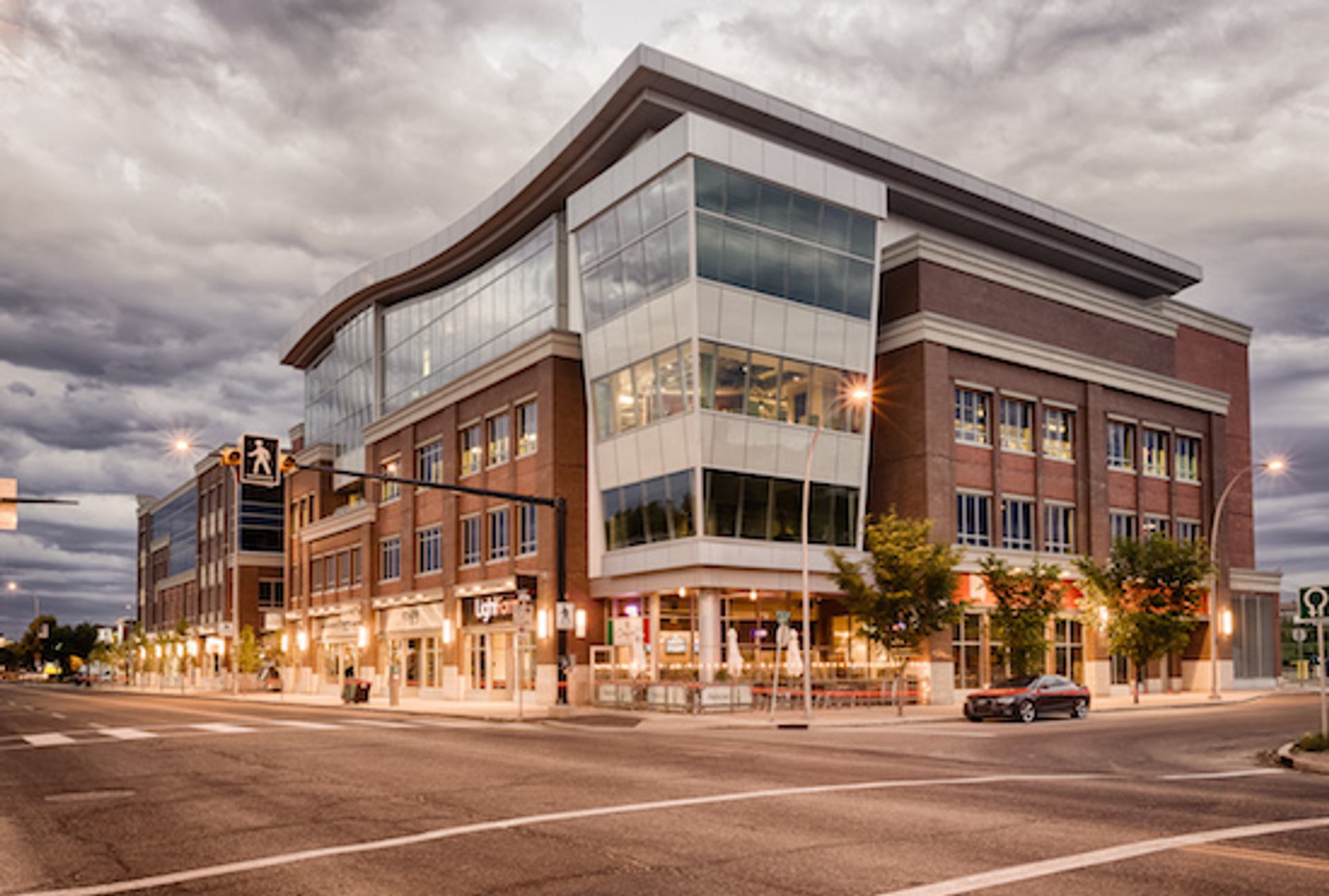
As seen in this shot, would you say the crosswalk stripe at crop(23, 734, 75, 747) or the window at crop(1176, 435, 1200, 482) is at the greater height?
the window at crop(1176, 435, 1200, 482)

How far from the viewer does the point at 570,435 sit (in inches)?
1889

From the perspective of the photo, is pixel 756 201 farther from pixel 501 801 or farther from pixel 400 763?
pixel 501 801

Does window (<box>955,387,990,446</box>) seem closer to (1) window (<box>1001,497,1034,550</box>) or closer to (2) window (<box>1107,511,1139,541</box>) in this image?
(1) window (<box>1001,497,1034,550</box>)

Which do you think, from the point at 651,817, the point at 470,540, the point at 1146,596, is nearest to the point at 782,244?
the point at 1146,596

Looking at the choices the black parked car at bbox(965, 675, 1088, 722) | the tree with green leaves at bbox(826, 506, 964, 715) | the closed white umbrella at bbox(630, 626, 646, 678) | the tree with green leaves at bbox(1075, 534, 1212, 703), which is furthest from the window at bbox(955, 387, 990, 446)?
the closed white umbrella at bbox(630, 626, 646, 678)

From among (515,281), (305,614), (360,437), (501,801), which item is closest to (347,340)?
(360,437)

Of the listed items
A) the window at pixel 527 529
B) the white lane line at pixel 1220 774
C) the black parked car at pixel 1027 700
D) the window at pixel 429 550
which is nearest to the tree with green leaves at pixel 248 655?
the window at pixel 429 550

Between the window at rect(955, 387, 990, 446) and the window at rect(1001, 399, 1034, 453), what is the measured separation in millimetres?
1069

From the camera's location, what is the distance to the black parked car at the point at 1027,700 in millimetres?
34062

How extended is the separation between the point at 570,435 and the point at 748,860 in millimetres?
37895

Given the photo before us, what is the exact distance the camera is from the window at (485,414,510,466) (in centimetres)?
5169

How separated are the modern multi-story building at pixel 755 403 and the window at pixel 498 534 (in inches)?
8.0

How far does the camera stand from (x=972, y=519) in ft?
158

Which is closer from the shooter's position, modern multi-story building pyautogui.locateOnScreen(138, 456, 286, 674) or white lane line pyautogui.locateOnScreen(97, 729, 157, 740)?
white lane line pyautogui.locateOnScreen(97, 729, 157, 740)
